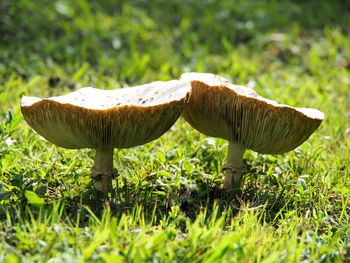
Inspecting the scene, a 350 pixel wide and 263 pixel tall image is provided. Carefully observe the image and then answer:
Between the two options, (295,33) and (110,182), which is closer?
(110,182)

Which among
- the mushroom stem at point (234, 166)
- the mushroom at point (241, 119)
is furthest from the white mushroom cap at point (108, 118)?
the mushroom stem at point (234, 166)

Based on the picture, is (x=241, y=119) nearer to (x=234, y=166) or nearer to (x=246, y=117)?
(x=246, y=117)

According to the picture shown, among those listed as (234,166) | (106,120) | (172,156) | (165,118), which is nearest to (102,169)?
(106,120)

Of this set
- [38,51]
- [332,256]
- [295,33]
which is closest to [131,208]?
[332,256]

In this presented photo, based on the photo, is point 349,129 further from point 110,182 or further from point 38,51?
point 38,51

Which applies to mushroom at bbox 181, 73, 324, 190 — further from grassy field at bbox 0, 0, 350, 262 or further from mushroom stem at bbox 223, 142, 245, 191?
grassy field at bbox 0, 0, 350, 262

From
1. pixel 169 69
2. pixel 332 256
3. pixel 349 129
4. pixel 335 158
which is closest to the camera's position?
pixel 332 256

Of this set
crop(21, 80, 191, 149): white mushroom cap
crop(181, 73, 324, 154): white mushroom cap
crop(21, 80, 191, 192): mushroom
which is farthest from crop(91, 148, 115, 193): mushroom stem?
crop(181, 73, 324, 154): white mushroom cap
